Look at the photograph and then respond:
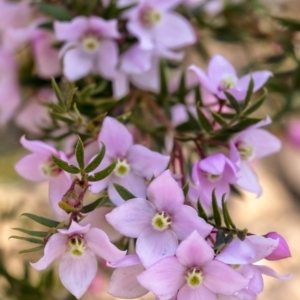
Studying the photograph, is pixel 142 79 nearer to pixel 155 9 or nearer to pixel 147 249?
pixel 155 9

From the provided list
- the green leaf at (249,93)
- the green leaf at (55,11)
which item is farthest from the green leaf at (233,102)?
the green leaf at (55,11)

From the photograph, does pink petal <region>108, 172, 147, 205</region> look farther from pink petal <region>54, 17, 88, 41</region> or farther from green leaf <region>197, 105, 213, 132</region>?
pink petal <region>54, 17, 88, 41</region>

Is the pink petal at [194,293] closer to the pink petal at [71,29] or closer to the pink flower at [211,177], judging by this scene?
the pink flower at [211,177]

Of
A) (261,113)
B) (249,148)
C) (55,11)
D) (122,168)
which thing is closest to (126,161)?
(122,168)

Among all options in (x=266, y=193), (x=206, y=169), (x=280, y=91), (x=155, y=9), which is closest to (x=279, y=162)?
(x=266, y=193)

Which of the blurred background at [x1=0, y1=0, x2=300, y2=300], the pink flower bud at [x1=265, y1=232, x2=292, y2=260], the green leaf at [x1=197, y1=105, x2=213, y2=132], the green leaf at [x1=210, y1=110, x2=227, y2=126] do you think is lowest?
the blurred background at [x1=0, y1=0, x2=300, y2=300]

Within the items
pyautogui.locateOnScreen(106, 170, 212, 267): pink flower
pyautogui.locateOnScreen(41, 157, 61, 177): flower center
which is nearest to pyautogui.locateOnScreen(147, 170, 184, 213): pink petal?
pyautogui.locateOnScreen(106, 170, 212, 267): pink flower

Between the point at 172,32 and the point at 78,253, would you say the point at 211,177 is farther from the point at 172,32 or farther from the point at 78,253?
the point at 172,32
